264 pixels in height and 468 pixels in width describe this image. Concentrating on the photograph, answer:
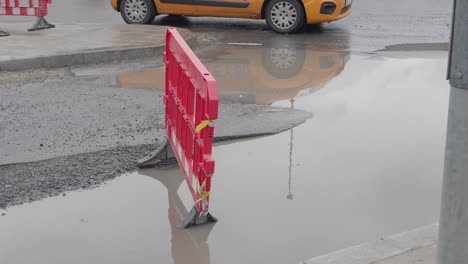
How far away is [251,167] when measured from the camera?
20.5 feet

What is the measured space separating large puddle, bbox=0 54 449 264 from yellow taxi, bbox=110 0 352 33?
5.60 metres

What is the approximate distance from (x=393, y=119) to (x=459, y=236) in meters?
5.16

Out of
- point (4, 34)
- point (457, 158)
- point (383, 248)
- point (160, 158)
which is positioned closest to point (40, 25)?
point (4, 34)

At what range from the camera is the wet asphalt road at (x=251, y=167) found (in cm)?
488

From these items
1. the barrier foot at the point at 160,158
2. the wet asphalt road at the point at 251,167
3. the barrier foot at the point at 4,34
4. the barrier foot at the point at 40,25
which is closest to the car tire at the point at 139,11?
the barrier foot at the point at 40,25

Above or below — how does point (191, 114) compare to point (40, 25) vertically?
above

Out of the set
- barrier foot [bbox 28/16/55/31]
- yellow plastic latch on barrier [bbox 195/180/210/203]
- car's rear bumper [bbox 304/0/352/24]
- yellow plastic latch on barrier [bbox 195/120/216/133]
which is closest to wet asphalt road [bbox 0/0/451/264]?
yellow plastic latch on barrier [bbox 195/180/210/203]

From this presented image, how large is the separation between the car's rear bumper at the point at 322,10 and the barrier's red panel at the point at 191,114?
722cm

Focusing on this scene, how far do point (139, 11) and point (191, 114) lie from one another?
897 cm

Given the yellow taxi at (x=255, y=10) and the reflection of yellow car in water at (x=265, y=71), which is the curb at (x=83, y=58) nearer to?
the reflection of yellow car in water at (x=265, y=71)

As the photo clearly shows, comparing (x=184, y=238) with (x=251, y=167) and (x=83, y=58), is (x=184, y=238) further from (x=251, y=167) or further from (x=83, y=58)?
(x=83, y=58)

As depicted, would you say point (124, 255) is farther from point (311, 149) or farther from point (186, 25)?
point (186, 25)

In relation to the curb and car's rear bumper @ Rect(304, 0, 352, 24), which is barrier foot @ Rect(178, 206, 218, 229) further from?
car's rear bumper @ Rect(304, 0, 352, 24)

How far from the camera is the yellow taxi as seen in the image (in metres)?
13.1
